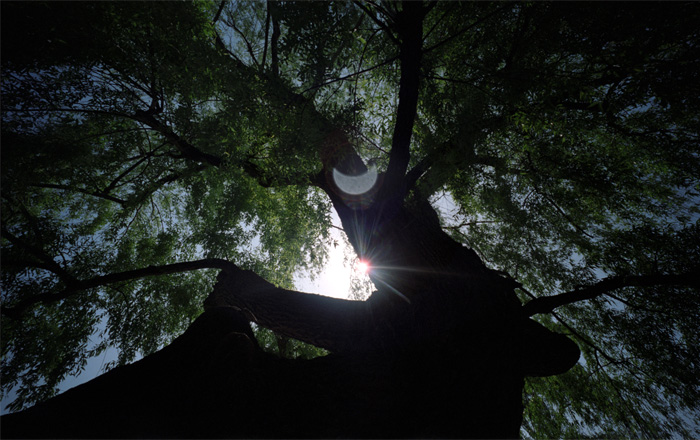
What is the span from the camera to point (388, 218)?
3.48 metres

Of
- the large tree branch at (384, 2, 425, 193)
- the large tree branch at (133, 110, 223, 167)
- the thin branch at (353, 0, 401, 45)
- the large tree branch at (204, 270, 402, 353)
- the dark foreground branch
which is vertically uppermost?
the large tree branch at (133, 110, 223, 167)

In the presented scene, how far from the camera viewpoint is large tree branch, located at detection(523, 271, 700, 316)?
97.4 inches

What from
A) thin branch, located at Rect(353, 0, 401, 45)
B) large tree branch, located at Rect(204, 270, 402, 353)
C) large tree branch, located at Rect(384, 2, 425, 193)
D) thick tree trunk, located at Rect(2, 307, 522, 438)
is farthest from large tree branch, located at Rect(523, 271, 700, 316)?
thin branch, located at Rect(353, 0, 401, 45)

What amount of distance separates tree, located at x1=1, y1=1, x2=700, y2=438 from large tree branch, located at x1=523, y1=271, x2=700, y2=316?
3cm

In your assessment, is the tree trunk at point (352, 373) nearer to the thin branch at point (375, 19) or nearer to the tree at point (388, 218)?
the tree at point (388, 218)

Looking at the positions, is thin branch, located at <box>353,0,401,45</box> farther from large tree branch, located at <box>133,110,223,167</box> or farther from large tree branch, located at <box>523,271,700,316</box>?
large tree branch, located at <box>133,110,223,167</box>

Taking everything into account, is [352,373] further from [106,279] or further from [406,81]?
[106,279]

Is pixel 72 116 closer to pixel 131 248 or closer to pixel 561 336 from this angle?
pixel 131 248

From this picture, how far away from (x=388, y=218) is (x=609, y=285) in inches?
98.6

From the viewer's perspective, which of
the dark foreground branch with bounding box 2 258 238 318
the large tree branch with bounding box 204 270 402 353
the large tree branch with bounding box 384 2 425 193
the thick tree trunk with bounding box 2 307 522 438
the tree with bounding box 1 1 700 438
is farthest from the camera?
the dark foreground branch with bounding box 2 258 238 318

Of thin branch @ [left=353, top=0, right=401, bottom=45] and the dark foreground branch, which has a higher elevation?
thin branch @ [left=353, top=0, right=401, bottom=45]

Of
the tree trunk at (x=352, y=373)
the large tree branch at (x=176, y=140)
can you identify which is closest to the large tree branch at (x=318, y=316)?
the tree trunk at (x=352, y=373)

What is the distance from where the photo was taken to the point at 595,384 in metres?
4.25

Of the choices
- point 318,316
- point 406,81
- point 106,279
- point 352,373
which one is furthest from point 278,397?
point 106,279
